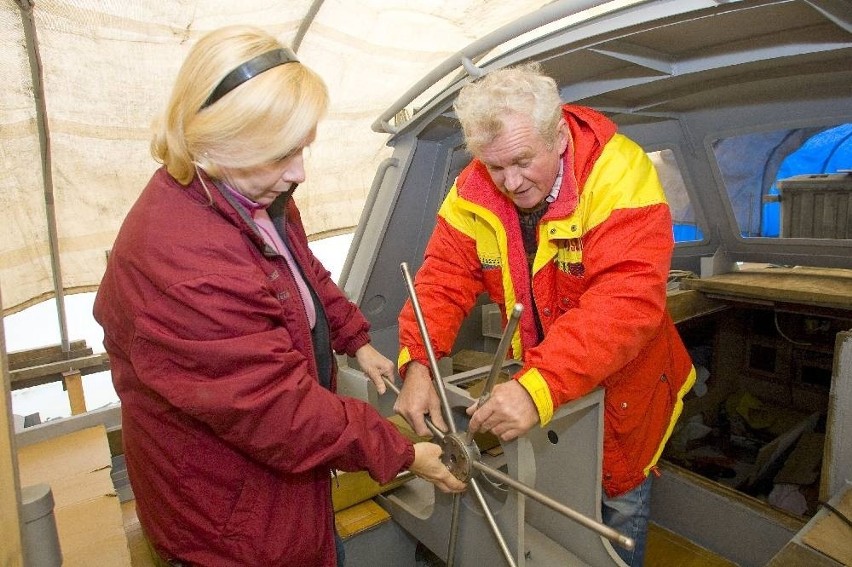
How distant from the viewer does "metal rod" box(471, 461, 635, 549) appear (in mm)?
857

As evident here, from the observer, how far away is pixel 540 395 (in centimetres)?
117

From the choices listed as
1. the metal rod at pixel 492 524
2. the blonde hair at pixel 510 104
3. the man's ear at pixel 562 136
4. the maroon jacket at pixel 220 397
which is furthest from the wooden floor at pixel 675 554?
the blonde hair at pixel 510 104

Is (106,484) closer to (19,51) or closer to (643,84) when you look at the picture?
(19,51)

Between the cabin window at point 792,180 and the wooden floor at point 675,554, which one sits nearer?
the wooden floor at point 675,554

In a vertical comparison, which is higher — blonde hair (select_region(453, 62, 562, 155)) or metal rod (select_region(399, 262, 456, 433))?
blonde hair (select_region(453, 62, 562, 155))

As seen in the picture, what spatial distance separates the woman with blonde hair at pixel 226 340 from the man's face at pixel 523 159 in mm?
527

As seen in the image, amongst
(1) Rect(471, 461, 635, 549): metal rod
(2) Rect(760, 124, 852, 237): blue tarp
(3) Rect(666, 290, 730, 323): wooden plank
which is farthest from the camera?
(3) Rect(666, 290, 730, 323): wooden plank

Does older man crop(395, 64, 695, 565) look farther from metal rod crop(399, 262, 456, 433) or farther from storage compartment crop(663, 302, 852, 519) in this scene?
storage compartment crop(663, 302, 852, 519)

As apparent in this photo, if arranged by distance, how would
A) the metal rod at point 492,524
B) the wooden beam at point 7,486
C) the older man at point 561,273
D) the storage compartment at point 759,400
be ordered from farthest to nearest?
1. the storage compartment at point 759,400
2. the older man at point 561,273
3. the metal rod at point 492,524
4. the wooden beam at point 7,486

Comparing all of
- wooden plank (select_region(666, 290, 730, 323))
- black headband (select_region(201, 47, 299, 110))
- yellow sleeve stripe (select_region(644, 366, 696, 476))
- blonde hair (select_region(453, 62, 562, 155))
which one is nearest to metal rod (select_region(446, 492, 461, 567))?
yellow sleeve stripe (select_region(644, 366, 696, 476))

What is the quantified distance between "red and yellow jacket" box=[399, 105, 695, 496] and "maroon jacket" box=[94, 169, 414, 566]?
48 centimetres

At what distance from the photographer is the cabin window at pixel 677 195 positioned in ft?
10.1

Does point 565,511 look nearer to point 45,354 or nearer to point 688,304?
point 688,304

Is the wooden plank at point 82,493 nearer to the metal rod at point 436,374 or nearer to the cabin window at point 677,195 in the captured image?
the metal rod at point 436,374
